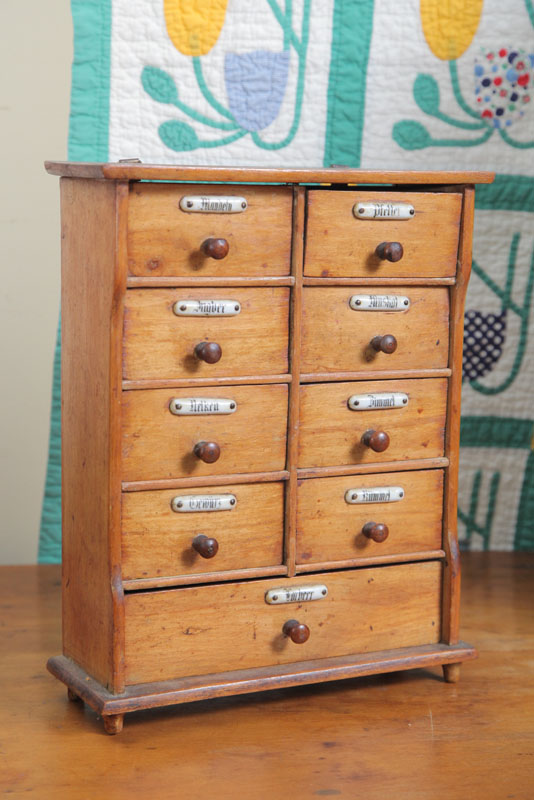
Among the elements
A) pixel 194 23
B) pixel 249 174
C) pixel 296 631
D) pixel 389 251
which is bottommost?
pixel 296 631

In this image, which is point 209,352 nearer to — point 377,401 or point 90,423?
point 90,423

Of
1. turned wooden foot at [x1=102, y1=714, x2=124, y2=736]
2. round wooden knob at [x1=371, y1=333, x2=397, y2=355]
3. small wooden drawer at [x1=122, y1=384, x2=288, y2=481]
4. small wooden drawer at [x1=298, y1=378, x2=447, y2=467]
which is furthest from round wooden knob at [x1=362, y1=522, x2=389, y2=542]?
turned wooden foot at [x1=102, y1=714, x2=124, y2=736]

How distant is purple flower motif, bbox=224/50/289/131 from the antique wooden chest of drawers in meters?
0.71

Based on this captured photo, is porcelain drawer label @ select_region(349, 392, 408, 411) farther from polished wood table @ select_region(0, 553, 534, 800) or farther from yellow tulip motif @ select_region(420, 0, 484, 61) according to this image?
yellow tulip motif @ select_region(420, 0, 484, 61)

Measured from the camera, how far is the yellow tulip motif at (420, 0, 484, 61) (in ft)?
9.97

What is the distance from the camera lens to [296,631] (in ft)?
7.22

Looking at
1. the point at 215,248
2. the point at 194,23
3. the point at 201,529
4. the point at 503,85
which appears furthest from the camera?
the point at 503,85

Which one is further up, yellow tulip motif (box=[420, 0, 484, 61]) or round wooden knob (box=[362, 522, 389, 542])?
yellow tulip motif (box=[420, 0, 484, 61])

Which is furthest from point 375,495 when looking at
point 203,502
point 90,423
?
point 90,423

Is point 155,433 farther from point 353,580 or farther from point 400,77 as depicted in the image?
point 400,77

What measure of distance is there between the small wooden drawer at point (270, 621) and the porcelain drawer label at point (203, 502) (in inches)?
5.9

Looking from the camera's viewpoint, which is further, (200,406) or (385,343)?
(385,343)

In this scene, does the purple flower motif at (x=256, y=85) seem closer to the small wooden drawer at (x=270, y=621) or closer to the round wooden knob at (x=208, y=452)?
the round wooden knob at (x=208, y=452)

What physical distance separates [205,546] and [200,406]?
0.26m
